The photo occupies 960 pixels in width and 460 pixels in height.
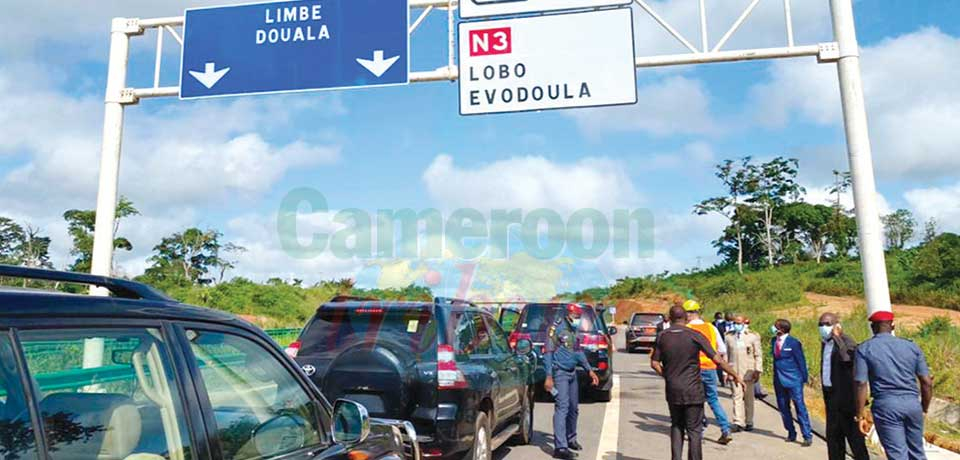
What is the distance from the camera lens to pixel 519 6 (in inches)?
381

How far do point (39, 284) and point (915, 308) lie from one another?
164 feet

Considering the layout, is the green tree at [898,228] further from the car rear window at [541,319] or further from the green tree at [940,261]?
the car rear window at [541,319]

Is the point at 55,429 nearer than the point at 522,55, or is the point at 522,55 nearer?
the point at 55,429

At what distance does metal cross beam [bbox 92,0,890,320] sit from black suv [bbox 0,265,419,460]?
25.5 ft

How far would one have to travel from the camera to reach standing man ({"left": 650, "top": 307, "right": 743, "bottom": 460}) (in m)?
6.89

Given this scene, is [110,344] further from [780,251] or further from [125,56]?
[780,251]

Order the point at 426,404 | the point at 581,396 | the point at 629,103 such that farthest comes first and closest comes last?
the point at 581,396, the point at 629,103, the point at 426,404

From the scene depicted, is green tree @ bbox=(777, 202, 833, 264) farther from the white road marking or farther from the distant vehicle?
the white road marking

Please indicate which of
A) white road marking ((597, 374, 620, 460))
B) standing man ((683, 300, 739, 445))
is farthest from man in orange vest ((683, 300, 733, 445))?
white road marking ((597, 374, 620, 460))

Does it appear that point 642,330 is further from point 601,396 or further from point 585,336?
point 585,336

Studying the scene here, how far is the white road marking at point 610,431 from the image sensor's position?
841 centimetres

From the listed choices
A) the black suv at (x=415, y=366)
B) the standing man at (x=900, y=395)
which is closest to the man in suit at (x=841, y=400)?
the standing man at (x=900, y=395)

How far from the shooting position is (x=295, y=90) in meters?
10.3

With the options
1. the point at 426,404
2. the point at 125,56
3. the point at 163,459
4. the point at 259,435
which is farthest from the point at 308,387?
the point at 125,56
